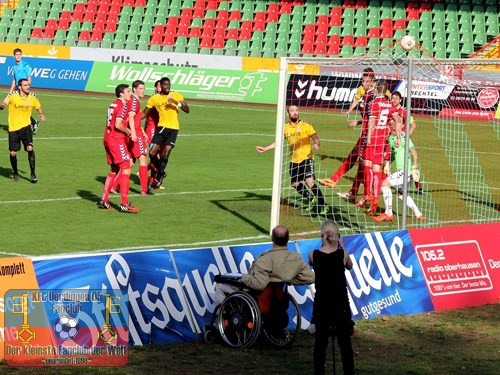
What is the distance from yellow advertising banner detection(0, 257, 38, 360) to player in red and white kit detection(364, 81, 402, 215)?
9.43 metres

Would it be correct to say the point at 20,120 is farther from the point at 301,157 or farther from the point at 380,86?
the point at 380,86

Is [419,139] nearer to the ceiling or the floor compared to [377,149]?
nearer to the ceiling

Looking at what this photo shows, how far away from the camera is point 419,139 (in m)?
31.1

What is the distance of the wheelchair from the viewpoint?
35.1ft

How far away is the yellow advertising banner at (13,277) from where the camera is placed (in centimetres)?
997

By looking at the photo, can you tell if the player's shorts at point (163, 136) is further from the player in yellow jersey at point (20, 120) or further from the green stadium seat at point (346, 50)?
the green stadium seat at point (346, 50)

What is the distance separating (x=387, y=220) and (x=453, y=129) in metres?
14.7

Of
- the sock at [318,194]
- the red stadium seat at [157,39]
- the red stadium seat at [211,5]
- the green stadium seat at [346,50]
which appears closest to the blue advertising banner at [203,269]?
the sock at [318,194]

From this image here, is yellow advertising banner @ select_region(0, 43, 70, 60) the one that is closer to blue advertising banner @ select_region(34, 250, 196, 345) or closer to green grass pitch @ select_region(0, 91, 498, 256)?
green grass pitch @ select_region(0, 91, 498, 256)

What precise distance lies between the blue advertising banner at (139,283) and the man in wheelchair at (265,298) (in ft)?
1.50

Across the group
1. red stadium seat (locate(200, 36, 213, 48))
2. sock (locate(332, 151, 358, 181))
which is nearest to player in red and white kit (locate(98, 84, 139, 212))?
sock (locate(332, 151, 358, 181))

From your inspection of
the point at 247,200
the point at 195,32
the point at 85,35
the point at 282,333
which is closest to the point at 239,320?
the point at 282,333

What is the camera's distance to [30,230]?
16500 millimetres

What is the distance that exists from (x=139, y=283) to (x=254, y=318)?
1.25 m
